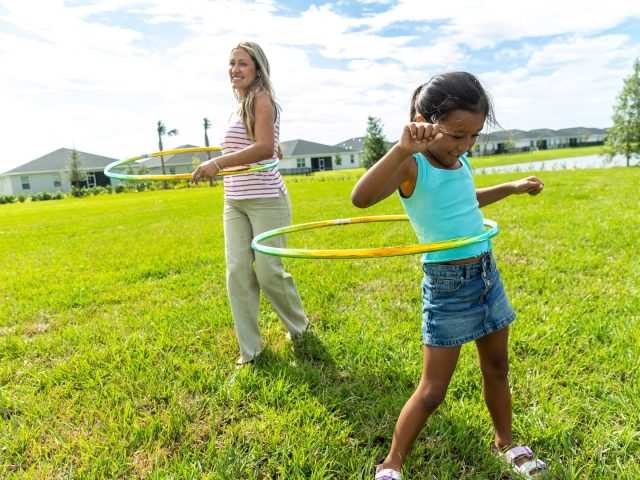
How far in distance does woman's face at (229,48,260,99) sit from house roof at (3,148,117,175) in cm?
4722

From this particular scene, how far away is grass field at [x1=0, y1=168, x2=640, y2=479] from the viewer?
7.21 feet

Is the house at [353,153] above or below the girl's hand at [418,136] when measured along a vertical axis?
above

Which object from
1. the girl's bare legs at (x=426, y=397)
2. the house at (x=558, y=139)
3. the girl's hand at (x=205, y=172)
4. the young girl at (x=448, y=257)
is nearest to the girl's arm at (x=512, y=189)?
the young girl at (x=448, y=257)

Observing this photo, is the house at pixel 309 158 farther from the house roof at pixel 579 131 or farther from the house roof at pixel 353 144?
the house roof at pixel 579 131

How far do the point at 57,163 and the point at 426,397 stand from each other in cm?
5426

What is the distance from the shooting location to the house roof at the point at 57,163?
45.7 m

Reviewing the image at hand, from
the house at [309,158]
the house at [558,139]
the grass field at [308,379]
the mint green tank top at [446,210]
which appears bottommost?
the grass field at [308,379]

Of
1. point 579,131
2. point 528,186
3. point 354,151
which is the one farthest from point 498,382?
point 579,131

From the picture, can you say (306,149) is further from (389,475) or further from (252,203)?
(389,475)

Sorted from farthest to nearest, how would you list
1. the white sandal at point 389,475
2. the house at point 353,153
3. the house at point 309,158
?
1. the house at point 353,153
2. the house at point 309,158
3. the white sandal at point 389,475

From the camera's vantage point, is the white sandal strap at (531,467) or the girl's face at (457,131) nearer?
the girl's face at (457,131)

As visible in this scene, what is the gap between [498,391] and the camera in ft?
6.91

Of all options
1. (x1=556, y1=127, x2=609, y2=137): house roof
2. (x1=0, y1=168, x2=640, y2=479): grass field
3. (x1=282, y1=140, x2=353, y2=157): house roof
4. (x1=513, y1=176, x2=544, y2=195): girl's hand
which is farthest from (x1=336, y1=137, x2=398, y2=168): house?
(x1=513, y1=176, x2=544, y2=195): girl's hand

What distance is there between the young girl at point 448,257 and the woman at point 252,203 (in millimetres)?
1306
